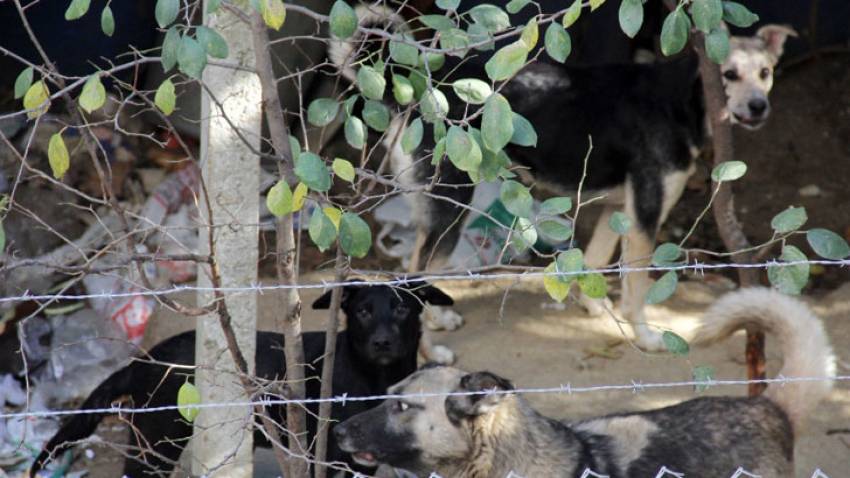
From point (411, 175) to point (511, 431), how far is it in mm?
2369

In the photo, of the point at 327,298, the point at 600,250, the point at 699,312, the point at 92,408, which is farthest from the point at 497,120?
the point at 699,312

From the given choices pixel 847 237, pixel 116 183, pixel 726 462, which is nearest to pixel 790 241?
pixel 847 237

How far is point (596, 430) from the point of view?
406cm

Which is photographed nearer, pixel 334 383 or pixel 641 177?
pixel 334 383

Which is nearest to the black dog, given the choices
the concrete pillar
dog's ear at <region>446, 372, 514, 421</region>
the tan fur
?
the concrete pillar

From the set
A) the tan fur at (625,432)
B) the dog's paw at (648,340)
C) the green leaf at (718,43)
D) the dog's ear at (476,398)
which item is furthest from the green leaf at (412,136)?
the dog's paw at (648,340)

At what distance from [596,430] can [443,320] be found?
2.40 metres

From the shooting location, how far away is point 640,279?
20.6 ft

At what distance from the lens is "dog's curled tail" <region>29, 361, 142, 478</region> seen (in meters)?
4.41

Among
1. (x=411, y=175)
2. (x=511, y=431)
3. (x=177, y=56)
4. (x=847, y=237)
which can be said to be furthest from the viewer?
(x=847, y=237)

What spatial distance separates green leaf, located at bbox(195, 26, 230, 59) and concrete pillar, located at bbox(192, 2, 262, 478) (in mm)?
1021

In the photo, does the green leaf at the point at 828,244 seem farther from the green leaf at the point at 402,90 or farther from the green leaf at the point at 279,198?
the green leaf at the point at 279,198

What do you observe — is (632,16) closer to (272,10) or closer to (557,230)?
(557,230)

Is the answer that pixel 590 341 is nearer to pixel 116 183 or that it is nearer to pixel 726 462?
pixel 726 462
